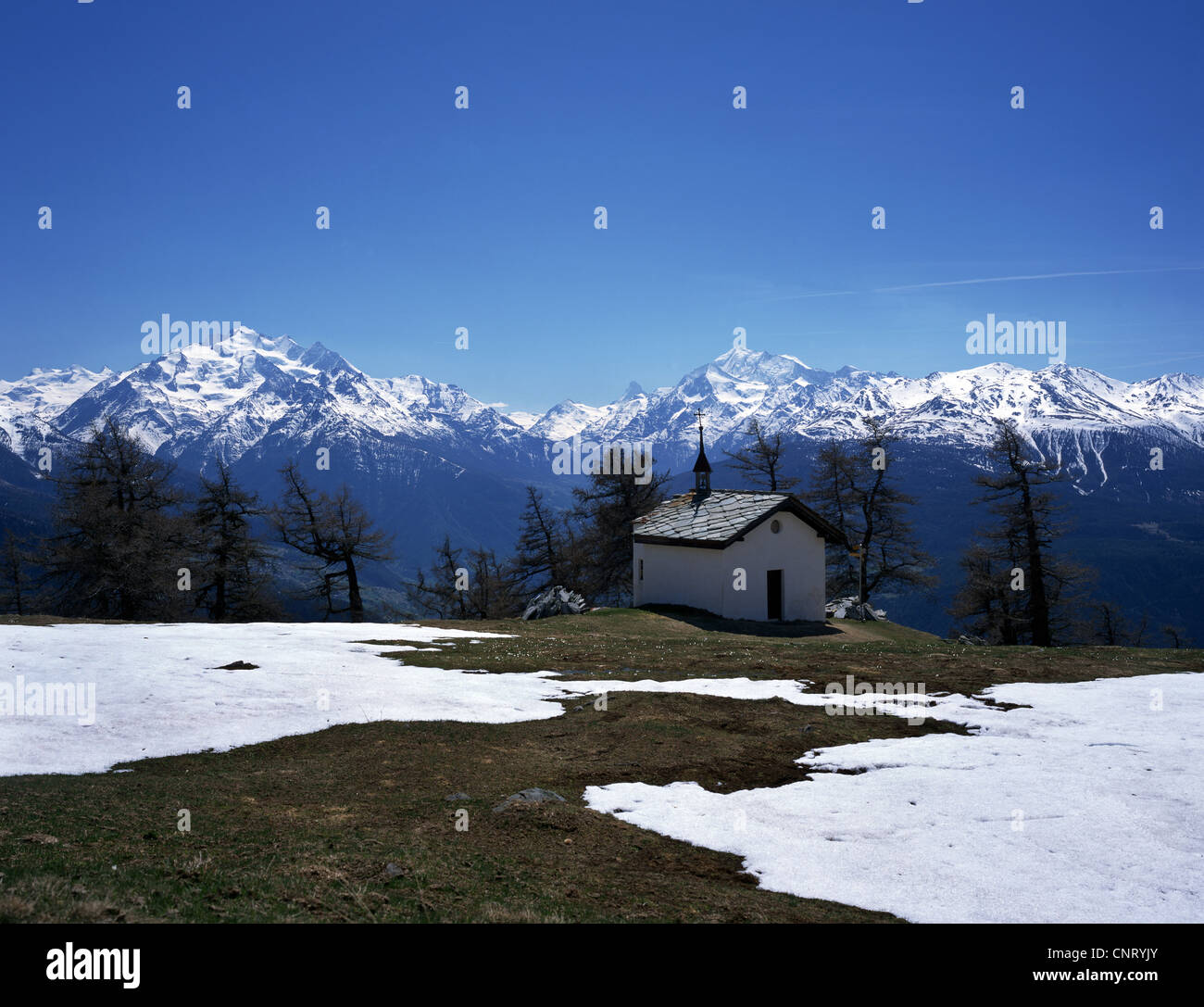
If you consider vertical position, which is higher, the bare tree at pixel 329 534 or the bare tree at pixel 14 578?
the bare tree at pixel 329 534

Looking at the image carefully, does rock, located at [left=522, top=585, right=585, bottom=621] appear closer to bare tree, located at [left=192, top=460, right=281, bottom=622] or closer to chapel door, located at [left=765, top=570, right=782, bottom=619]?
chapel door, located at [left=765, top=570, right=782, bottom=619]

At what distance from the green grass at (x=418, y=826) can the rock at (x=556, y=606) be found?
21.7 metres

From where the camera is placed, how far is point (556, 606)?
39250 millimetres

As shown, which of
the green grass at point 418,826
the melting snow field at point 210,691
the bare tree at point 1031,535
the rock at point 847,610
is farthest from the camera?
the bare tree at point 1031,535

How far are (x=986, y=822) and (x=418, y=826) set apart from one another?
6847 mm

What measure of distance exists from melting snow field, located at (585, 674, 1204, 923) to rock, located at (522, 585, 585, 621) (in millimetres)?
25768

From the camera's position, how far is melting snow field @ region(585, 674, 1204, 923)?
7.84m

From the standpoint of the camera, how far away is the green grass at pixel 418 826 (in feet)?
22.3

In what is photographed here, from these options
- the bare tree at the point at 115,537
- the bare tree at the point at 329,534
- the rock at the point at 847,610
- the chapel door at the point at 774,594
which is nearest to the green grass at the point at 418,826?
the chapel door at the point at 774,594

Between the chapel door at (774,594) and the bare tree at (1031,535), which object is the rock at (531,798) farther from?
the bare tree at (1031,535)

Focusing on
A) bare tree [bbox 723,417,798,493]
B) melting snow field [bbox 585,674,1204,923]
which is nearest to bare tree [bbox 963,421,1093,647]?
bare tree [bbox 723,417,798,493]

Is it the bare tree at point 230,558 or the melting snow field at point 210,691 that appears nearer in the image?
the melting snow field at point 210,691

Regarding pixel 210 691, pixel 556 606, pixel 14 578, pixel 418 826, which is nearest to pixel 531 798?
pixel 418 826
